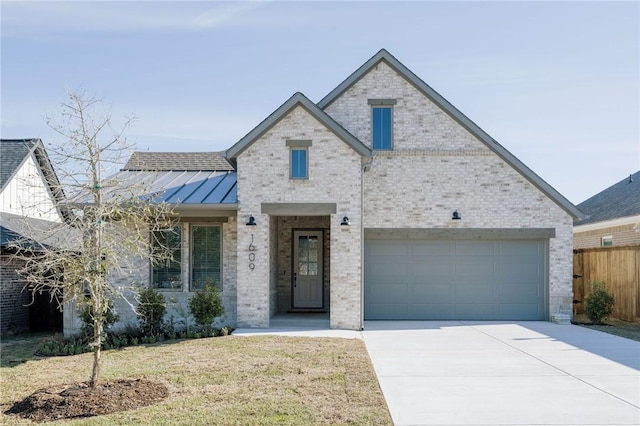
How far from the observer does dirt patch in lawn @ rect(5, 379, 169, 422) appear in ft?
22.7

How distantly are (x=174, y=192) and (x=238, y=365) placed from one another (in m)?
6.95

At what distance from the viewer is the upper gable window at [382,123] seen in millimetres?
16078

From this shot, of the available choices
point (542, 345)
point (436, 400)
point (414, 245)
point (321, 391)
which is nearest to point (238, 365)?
point (321, 391)

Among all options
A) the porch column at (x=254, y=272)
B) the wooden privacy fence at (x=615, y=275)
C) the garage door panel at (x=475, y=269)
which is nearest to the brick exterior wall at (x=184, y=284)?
the porch column at (x=254, y=272)

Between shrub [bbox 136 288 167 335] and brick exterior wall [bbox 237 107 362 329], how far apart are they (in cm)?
196

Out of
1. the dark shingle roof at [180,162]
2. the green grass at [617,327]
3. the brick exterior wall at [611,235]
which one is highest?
the dark shingle roof at [180,162]

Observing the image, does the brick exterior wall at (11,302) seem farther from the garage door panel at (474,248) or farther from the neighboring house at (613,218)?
the neighboring house at (613,218)

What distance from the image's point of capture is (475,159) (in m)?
15.9

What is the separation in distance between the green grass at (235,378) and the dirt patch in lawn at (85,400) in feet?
0.74

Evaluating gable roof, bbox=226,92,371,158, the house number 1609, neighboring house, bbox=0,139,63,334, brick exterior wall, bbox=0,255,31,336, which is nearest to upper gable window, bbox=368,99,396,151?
gable roof, bbox=226,92,371,158

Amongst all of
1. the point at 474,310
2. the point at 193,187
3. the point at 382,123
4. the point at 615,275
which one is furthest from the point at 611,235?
the point at 193,187

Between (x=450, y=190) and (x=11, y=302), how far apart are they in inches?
501

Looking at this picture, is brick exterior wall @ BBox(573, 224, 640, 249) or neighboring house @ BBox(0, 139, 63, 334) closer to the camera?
neighboring house @ BBox(0, 139, 63, 334)

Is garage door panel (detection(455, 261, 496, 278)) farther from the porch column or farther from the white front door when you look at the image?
the porch column
